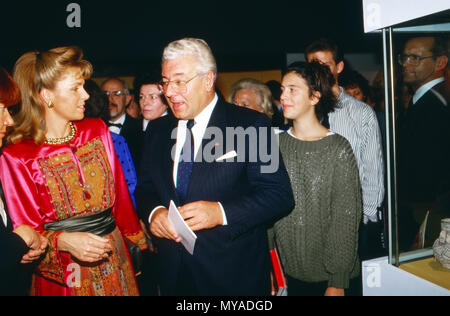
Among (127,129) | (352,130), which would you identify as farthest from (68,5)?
(352,130)

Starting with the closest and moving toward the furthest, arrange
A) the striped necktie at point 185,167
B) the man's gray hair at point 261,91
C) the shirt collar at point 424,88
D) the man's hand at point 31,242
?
the man's hand at point 31,242
the striped necktie at point 185,167
the shirt collar at point 424,88
the man's gray hair at point 261,91

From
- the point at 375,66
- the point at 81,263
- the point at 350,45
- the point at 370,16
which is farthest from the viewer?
the point at 375,66

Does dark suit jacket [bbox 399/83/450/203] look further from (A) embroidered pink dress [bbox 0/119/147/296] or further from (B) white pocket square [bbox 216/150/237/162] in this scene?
(A) embroidered pink dress [bbox 0/119/147/296]

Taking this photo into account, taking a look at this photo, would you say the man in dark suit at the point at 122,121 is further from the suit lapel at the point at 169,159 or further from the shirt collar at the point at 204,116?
the shirt collar at the point at 204,116

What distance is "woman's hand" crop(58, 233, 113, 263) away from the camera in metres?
1.62

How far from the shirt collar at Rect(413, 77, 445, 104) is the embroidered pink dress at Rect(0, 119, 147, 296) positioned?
1950mm

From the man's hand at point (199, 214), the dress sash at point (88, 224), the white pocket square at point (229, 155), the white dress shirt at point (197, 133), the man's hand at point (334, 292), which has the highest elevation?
the white dress shirt at point (197, 133)

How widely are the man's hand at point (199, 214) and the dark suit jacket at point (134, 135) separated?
1.67 metres

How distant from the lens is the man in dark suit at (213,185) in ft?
5.27

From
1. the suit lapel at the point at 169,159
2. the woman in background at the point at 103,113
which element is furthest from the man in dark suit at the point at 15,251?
the woman in background at the point at 103,113

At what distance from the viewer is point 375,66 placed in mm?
6754

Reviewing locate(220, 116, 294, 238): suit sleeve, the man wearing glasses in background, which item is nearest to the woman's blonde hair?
locate(220, 116, 294, 238): suit sleeve
